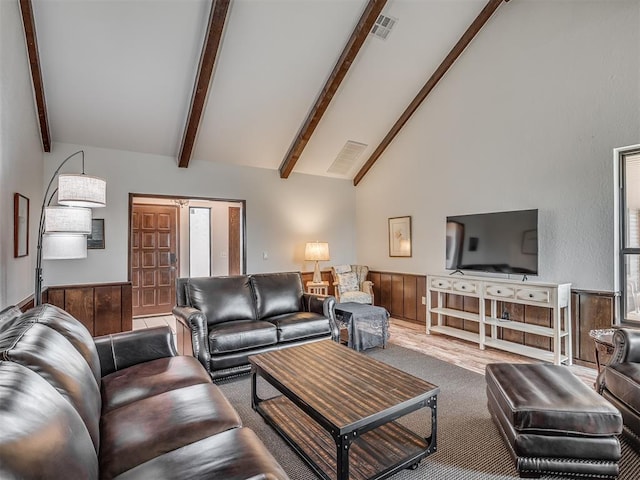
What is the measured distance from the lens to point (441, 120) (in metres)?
4.83

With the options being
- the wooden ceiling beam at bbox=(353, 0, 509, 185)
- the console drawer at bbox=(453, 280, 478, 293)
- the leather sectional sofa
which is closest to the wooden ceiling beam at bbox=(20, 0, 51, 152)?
the leather sectional sofa

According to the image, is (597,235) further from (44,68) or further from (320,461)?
(44,68)

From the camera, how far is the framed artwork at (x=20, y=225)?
109 inches

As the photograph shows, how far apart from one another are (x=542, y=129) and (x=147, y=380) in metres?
4.43

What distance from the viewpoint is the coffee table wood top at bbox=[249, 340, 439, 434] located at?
5.56 feet

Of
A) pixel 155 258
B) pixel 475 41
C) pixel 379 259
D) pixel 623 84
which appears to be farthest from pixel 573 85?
pixel 155 258

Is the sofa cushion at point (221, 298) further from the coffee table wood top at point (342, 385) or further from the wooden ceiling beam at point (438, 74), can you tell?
the wooden ceiling beam at point (438, 74)

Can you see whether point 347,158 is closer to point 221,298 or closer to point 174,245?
point 221,298

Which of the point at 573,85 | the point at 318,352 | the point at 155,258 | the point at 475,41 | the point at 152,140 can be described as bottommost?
the point at 318,352

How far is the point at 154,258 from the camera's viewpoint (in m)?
6.25

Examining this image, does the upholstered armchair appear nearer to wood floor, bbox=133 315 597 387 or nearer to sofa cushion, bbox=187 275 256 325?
wood floor, bbox=133 315 597 387

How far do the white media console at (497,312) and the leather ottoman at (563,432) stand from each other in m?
1.74

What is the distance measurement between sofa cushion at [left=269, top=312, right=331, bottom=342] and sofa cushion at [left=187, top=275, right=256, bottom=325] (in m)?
0.34

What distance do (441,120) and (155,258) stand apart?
545 cm
